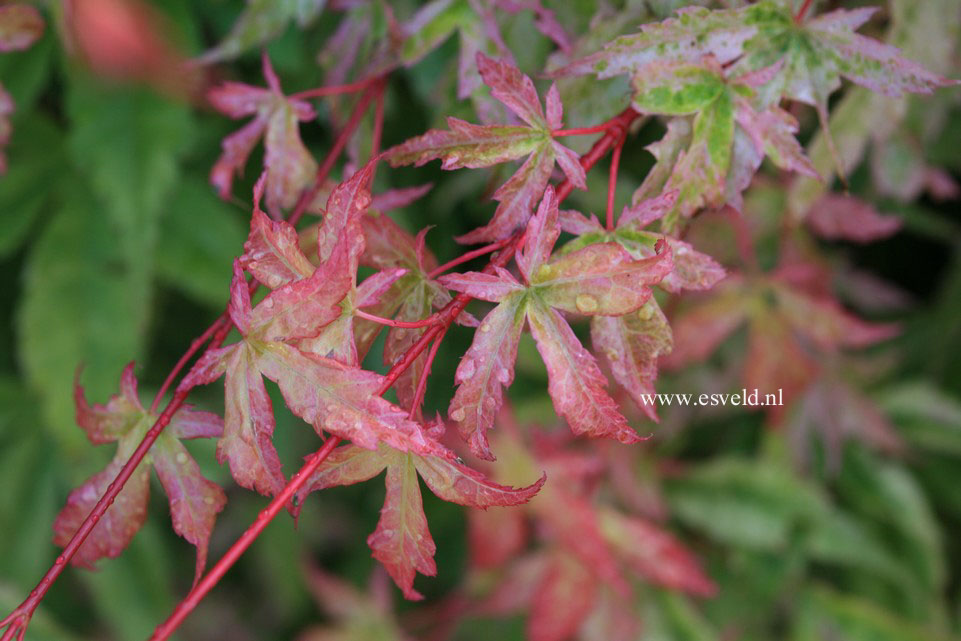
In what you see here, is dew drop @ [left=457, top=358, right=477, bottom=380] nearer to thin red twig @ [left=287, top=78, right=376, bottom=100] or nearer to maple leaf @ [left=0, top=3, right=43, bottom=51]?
thin red twig @ [left=287, top=78, right=376, bottom=100]

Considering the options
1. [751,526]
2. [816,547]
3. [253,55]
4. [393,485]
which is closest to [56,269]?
[253,55]

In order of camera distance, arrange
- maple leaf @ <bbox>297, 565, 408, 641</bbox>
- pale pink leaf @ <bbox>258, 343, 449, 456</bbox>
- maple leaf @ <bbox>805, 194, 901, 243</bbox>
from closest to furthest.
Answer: pale pink leaf @ <bbox>258, 343, 449, 456</bbox>, maple leaf @ <bbox>805, 194, 901, 243</bbox>, maple leaf @ <bbox>297, 565, 408, 641</bbox>

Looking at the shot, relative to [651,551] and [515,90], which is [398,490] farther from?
[651,551]

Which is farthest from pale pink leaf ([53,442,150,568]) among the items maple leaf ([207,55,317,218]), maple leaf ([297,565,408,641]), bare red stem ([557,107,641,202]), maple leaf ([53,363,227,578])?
maple leaf ([297,565,408,641])

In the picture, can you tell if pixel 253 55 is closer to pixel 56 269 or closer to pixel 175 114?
pixel 175 114

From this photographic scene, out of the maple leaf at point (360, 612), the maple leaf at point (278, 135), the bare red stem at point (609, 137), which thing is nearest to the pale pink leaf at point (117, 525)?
the maple leaf at point (278, 135)

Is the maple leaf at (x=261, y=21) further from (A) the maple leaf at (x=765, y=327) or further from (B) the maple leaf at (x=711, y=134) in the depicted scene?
(A) the maple leaf at (x=765, y=327)
